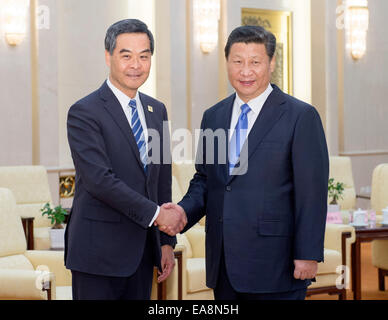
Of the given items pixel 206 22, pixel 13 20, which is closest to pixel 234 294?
pixel 13 20

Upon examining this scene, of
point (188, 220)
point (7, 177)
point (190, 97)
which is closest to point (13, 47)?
point (7, 177)

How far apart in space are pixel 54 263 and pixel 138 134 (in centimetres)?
191

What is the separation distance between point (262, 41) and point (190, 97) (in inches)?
205

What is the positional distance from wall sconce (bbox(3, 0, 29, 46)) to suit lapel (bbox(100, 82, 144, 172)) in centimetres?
420

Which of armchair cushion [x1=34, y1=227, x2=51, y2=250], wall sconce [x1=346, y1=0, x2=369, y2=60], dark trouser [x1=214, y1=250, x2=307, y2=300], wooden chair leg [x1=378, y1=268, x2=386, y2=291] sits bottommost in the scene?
wooden chair leg [x1=378, y1=268, x2=386, y2=291]

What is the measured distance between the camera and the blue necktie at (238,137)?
256 centimetres

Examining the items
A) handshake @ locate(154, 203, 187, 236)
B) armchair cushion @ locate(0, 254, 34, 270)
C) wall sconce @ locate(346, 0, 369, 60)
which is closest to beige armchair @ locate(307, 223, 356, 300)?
armchair cushion @ locate(0, 254, 34, 270)

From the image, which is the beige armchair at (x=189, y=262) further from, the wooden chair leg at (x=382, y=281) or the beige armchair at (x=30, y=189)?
the wooden chair leg at (x=382, y=281)

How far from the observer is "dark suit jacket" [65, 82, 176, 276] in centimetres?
250

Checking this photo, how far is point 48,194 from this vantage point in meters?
6.36

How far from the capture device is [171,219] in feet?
8.71

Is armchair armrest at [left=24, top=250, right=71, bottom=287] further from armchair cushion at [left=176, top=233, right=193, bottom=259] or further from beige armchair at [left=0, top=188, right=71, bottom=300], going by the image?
armchair cushion at [left=176, top=233, right=193, bottom=259]

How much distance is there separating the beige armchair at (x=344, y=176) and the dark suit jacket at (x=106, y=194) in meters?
5.05
